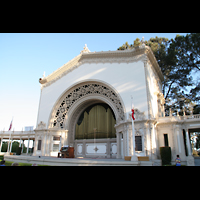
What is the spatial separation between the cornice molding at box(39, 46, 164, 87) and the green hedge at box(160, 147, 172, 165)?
9.62 meters

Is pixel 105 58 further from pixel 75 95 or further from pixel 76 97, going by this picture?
pixel 76 97

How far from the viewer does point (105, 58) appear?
21484mm

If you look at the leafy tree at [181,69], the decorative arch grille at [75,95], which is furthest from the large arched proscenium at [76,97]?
the leafy tree at [181,69]

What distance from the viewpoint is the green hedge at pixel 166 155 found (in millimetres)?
16073

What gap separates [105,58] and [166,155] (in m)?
12.9

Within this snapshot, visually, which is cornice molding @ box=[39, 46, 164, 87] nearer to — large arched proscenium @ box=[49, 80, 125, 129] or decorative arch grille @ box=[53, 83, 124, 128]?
large arched proscenium @ box=[49, 80, 125, 129]

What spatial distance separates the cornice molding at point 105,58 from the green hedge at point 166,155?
31.6ft

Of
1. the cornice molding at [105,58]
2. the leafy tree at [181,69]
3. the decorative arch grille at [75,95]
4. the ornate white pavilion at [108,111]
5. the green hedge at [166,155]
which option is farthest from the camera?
the leafy tree at [181,69]

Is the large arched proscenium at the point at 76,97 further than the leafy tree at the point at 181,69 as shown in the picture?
No

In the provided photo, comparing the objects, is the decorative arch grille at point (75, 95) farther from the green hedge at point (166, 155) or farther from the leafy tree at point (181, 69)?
the leafy tree at point (181, 69)

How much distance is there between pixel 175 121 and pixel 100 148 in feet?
32.2

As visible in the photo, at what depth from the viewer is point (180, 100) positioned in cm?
2923
